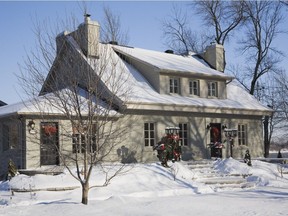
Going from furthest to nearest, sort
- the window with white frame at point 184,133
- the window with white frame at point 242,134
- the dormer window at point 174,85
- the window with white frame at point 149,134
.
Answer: the window with white frame at point 242,134
the dormer window at point 174,85
the window with white frame at point 184,133
the window with white frame at point 149,134

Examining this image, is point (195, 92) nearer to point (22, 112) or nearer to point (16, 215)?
point (22, 112)

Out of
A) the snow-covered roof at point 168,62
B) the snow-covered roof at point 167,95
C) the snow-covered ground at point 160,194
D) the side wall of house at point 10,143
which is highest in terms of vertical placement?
the snow-covered roof at point 168,62

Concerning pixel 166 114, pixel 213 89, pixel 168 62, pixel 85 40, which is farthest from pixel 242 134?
pixel 85 40

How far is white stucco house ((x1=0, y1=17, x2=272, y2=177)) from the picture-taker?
58.1 ft

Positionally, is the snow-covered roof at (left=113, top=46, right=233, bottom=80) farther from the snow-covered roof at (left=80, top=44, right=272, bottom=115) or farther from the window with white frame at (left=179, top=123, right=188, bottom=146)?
the window with white frame at (left=179, top=123, right=188, bottom=146)

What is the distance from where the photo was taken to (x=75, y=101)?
10.9m

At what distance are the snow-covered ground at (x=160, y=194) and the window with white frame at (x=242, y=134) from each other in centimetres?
477

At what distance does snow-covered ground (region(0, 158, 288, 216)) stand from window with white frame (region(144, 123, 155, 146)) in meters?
3.01

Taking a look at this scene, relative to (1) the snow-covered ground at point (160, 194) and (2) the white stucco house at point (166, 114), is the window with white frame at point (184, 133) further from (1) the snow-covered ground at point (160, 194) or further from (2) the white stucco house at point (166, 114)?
(1) the snow-covered ground at point (160, 194)

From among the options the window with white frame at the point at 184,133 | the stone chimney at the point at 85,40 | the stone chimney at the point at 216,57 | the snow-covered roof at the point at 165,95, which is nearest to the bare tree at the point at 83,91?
the stone chimney at the point at 85,40

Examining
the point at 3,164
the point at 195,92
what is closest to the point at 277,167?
the point at 195,92

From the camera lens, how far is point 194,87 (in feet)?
77.7

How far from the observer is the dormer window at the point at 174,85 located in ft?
74.6

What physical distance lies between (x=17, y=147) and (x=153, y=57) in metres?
9.57
